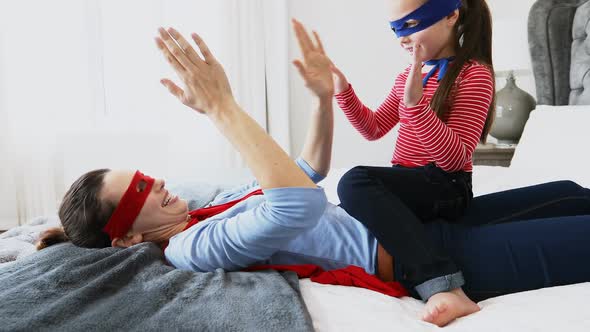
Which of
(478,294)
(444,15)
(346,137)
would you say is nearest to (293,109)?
(346,137)

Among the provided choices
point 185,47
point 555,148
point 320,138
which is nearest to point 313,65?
point 320,138

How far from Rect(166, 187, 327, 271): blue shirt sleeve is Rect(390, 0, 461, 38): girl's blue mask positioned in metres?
0.68

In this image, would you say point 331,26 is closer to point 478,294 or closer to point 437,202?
point 437,202

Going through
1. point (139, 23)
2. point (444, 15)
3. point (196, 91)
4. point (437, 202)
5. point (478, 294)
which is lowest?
point (478, 294)

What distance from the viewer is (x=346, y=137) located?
13.3 feet

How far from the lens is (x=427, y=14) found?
1472 mm

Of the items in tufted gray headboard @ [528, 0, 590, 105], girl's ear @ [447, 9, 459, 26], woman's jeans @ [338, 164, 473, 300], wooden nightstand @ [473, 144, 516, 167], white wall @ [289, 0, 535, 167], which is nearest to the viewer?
woman's jeans @ [338, 164, 473, 300]

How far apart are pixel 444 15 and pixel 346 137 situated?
101 inches

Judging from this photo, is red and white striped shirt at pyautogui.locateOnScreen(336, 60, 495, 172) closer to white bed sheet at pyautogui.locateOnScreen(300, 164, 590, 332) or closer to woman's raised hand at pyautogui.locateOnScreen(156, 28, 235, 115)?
white bed sheet at pyautogui.locateOnScreen(300, 164, 590, 332)

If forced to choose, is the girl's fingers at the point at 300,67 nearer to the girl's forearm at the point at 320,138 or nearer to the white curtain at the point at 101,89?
the girl's forearm at the point at 320,138

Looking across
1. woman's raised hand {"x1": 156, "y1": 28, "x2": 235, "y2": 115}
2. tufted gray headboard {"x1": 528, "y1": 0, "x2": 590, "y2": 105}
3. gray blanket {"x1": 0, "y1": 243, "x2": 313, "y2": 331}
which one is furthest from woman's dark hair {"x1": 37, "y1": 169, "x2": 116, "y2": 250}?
tufted gray headboard {"x1": 528, "y1": 0, "x2": 590, "y2": 105}

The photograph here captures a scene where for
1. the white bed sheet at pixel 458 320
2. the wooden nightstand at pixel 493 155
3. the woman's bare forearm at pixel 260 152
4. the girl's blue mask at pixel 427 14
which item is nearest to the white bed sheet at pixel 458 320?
the white bed sheet at pixel 458 320

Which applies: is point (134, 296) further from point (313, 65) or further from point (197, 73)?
point (313, 65)

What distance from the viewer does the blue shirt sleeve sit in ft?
3.34
